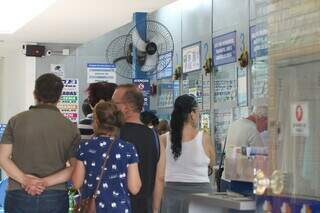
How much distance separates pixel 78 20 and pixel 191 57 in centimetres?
162

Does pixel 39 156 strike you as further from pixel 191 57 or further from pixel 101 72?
pixel 101 72

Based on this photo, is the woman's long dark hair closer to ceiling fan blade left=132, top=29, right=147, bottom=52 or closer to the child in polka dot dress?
the child in polka dot dress

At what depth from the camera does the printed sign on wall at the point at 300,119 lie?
9.59ft

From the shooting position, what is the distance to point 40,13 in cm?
816

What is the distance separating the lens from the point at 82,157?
11.8ft

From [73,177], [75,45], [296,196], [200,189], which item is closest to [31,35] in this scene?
[75,45]

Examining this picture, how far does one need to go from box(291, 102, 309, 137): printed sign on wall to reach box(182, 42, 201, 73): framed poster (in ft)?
17.2

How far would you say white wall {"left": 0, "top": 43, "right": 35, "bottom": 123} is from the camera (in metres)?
11.1

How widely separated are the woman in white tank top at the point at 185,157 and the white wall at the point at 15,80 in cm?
670

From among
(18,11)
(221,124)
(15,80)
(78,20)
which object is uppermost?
(18,11)

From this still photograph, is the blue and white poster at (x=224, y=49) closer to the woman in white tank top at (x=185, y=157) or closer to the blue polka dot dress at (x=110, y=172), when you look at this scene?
the woman in white tank top at (x=185, y=157)

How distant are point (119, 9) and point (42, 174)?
454cm

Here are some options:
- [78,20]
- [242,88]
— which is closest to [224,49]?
[242,88]

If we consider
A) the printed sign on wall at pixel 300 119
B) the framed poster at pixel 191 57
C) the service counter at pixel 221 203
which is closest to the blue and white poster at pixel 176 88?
the framed poster at pixel 191 57
